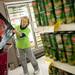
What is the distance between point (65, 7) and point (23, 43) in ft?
10.7

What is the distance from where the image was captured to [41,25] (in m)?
2.42

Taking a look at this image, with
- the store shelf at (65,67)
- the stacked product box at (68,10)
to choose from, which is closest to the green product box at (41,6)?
the stacked product box at (68,10)

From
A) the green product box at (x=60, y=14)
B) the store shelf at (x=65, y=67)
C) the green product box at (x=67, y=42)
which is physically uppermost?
the green product box at (x=60, y=14)

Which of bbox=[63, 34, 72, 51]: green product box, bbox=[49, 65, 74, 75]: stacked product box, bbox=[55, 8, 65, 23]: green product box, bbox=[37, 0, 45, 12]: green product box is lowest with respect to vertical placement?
bbox=[49, 65, 74, 75]: stacked product box

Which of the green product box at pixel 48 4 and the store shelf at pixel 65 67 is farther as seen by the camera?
the green product box at pixel 48 4

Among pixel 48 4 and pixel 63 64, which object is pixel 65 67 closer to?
pixel 63 64

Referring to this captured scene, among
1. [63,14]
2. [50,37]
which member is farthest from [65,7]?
[50,37]

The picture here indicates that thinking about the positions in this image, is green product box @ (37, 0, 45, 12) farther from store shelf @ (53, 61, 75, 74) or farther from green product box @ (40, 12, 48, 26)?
store shelf @ (53, 61, 75, 74)

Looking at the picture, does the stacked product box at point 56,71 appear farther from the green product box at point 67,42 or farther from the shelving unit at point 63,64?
the green product box at point 67,42

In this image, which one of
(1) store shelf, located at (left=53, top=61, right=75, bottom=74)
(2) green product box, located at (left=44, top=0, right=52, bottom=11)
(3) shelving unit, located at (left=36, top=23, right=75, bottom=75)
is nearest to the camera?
(3) shelving unit, located at (left=36, top=23, right=75, bottom=75)

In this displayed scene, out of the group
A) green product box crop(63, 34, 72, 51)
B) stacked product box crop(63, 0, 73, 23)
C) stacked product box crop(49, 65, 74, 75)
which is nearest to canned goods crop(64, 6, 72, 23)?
stacked product box crop(63, 0, 73, 23)

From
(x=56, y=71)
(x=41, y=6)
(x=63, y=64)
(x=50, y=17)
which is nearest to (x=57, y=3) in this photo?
(x=50, y=17)

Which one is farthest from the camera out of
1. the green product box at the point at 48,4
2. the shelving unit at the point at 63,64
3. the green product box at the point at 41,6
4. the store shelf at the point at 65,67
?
the green product box at the point at 41,6

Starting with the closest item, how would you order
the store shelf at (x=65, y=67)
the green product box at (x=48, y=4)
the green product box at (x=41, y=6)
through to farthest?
the store shelf at (x=65, y=67) < the green product box at (x=48, y=4) < the green product box at (x=41, y=6)
